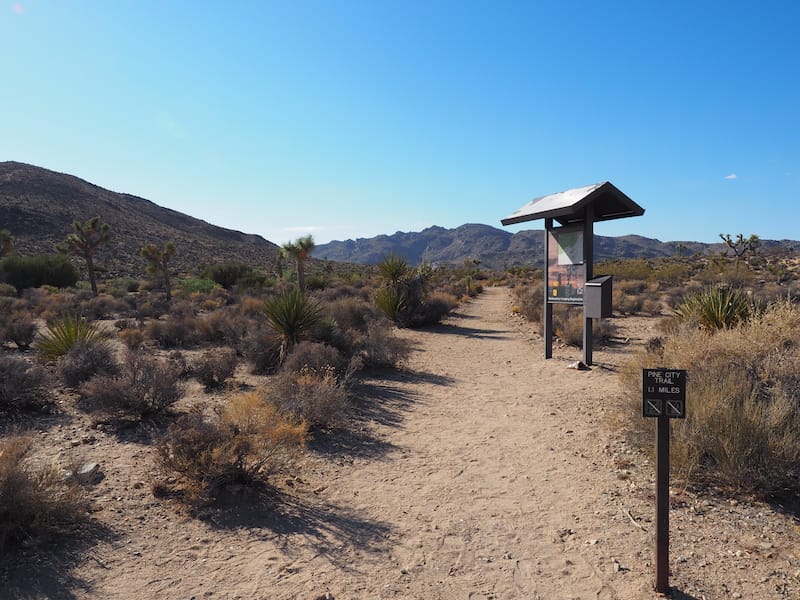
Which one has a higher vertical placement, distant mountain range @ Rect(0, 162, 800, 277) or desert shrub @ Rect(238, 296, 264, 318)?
distant mountain range @ Rect(0, 162, 800, 277)

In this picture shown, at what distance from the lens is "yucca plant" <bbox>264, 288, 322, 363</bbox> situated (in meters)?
10.5

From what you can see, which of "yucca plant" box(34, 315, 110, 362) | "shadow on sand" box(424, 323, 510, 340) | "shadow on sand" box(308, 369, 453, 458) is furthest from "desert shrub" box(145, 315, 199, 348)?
"shadow on sand" box(424, 323, 510, 340)

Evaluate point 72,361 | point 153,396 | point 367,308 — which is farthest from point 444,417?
point 367,308

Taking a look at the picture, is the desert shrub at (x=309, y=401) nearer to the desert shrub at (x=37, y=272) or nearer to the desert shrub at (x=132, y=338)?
the desert shrub at (x=132, y=338)

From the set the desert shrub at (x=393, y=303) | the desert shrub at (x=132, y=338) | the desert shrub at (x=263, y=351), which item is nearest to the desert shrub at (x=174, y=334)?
the desert shrub at (x=132, y=338)

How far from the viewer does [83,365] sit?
822cm

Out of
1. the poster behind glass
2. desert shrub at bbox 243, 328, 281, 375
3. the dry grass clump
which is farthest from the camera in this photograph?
the poster behind glass

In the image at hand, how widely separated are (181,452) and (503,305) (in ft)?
71.7

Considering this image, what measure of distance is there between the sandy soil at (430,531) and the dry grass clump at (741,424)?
0.98 ft

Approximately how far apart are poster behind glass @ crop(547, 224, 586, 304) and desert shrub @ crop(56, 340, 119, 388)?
29.2 feet

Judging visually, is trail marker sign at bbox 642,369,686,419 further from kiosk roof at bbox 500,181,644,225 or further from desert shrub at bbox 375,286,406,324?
desert shrub at bbox 375,286,406,324

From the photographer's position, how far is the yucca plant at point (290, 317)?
34.3 ft

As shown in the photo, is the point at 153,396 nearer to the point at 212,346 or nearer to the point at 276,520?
the point at 276,520

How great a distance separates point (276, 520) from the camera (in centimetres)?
442
